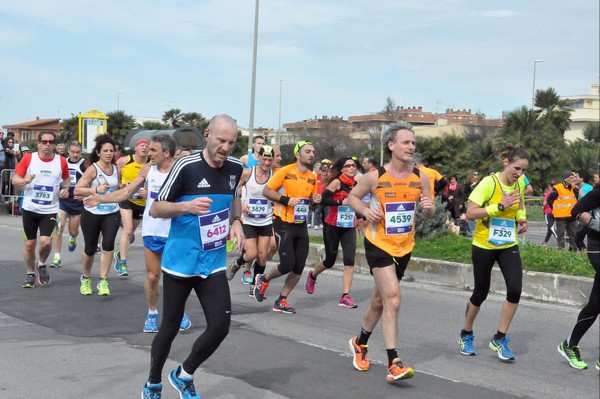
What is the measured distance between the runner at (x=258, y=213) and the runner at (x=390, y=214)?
3.63 m

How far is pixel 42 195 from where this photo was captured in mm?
10445

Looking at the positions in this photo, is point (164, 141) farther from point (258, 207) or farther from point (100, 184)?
point (258, 207)

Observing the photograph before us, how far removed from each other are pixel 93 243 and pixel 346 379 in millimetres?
4835

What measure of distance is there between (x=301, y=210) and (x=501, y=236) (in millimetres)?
3116

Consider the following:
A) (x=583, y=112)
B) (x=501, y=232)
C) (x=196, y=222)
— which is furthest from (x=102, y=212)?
(x=583, y=112)

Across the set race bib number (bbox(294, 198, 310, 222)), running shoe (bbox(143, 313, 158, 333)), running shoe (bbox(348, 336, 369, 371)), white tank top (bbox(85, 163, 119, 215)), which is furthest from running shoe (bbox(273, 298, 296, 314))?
running shoe (bbox(348, 336, 369, 371))

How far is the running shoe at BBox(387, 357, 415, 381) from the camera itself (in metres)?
6.21

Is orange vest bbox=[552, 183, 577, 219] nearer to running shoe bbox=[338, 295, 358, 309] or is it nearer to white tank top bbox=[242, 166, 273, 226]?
running shoe bbox=[338, 295, 358, 309]

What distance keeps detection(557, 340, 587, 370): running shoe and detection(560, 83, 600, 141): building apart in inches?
3603

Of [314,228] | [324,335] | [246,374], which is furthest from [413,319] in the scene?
[314,228]

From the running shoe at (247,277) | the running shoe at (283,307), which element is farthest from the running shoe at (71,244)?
the running shoe at (283,307)

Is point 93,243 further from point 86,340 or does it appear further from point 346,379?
point 346,379

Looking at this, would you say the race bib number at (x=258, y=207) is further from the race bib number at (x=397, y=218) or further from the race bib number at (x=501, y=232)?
the race bib number at (x=397, y=218)

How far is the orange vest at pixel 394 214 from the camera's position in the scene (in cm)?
674
